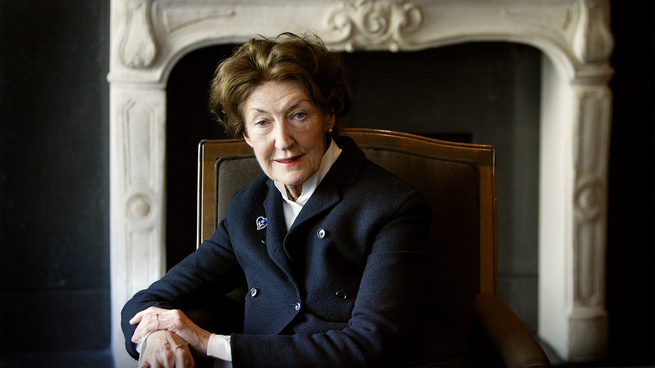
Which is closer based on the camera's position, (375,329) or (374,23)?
(375,329)

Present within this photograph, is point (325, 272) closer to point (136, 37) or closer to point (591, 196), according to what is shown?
point (136, 37)

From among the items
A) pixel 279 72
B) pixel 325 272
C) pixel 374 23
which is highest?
pixel 374 23

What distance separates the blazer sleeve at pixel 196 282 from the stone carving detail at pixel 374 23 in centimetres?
129

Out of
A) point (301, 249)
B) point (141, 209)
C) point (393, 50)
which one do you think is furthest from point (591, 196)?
point (141, 209)

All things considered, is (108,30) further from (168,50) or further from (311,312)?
(311,312)

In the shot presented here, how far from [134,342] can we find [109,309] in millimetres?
1576

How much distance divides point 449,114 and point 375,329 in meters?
1.81

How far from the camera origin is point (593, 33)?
8.00ft

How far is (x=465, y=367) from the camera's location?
116 cm

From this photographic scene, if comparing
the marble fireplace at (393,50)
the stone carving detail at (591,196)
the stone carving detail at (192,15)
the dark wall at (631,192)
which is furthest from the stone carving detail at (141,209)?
the dark wall at (631,192)

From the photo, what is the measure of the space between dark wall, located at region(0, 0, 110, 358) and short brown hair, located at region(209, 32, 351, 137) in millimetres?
1483

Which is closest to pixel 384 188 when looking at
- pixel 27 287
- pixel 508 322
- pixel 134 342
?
pixel 508 322

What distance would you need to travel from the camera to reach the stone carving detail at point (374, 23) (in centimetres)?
239

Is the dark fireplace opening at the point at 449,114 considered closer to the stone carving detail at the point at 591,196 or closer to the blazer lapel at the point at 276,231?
the stone carving detail at the point at 591,196
